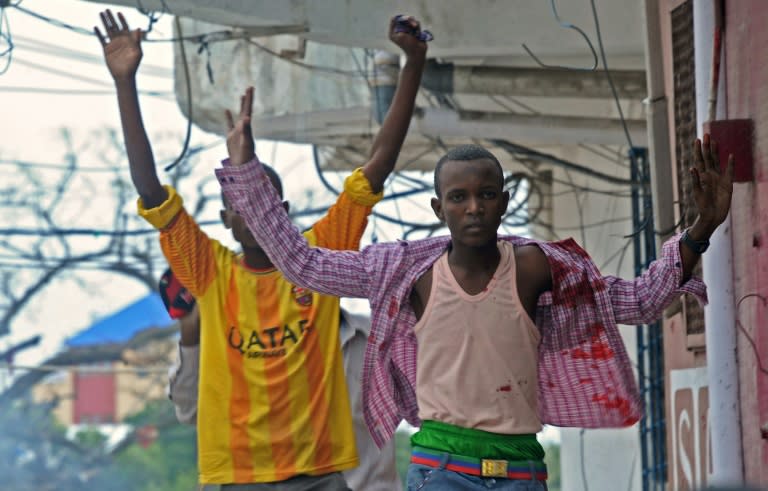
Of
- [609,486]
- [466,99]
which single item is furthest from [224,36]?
[609,486]

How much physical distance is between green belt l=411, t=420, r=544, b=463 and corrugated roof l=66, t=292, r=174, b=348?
2411cm

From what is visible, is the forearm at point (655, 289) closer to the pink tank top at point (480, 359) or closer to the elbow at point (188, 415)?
the pink tank top at point (480, 359)

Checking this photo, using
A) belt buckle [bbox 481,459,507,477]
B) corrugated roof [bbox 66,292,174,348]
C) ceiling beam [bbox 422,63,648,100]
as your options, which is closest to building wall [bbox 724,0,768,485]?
belt buckle [bbox 481,459,507,477]

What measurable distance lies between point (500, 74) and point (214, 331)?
151 inches

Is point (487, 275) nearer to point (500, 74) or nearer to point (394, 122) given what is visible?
point (394, 122)

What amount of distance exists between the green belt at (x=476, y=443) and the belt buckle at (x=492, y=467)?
14mm

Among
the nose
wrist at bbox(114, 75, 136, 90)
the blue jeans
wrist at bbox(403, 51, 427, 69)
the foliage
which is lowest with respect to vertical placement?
the foliage

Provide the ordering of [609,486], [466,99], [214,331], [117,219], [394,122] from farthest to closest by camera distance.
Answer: [117,219] < [609,486] < [466,99] < [214,331] < [394,122]

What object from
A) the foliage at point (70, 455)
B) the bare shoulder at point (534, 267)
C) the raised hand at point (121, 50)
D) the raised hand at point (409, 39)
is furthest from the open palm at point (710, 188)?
the foliage at point (70, 455)

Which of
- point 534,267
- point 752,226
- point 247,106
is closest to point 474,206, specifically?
point 534,267

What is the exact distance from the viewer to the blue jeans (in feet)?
13.8

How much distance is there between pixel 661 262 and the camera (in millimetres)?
4332

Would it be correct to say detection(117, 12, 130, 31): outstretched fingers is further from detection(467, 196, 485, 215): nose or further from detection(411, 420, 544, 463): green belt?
detection(411, 420, 544, 463): green belt

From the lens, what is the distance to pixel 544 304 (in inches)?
176
